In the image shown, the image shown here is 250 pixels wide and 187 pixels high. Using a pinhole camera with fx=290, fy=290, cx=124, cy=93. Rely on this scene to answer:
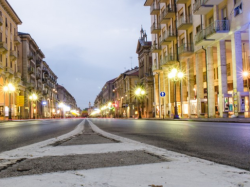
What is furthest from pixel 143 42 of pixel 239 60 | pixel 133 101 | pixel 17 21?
pixel 239 60

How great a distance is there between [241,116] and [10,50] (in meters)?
40.9

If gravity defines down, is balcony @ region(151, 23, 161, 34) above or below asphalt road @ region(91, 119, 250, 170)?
above

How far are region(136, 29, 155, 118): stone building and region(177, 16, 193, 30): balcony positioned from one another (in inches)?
886

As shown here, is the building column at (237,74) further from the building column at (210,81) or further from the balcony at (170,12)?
the balcony at (170,12)

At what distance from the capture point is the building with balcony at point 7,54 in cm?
4509

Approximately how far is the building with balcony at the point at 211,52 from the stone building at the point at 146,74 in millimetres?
15312

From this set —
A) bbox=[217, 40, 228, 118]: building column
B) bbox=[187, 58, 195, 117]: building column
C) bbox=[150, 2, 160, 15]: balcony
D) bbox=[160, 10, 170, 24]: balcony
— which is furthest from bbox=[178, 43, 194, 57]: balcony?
bbox=[150, 2, 160, 15]: balcony

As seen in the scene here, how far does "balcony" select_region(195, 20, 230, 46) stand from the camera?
981 inches

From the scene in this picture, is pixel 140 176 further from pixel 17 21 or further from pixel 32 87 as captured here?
pixel 32 87

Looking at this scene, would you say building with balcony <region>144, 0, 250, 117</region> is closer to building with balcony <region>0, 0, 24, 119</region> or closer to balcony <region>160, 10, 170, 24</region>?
balcony <region>160, 10, 170, 24</region>

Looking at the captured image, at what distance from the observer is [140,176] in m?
2.36

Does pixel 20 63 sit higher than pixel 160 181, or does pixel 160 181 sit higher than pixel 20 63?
pixel 20 63

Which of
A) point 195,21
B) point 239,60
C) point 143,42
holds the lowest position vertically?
point 239,60

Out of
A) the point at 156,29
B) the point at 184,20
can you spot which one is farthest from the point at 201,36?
the point at 156,29
